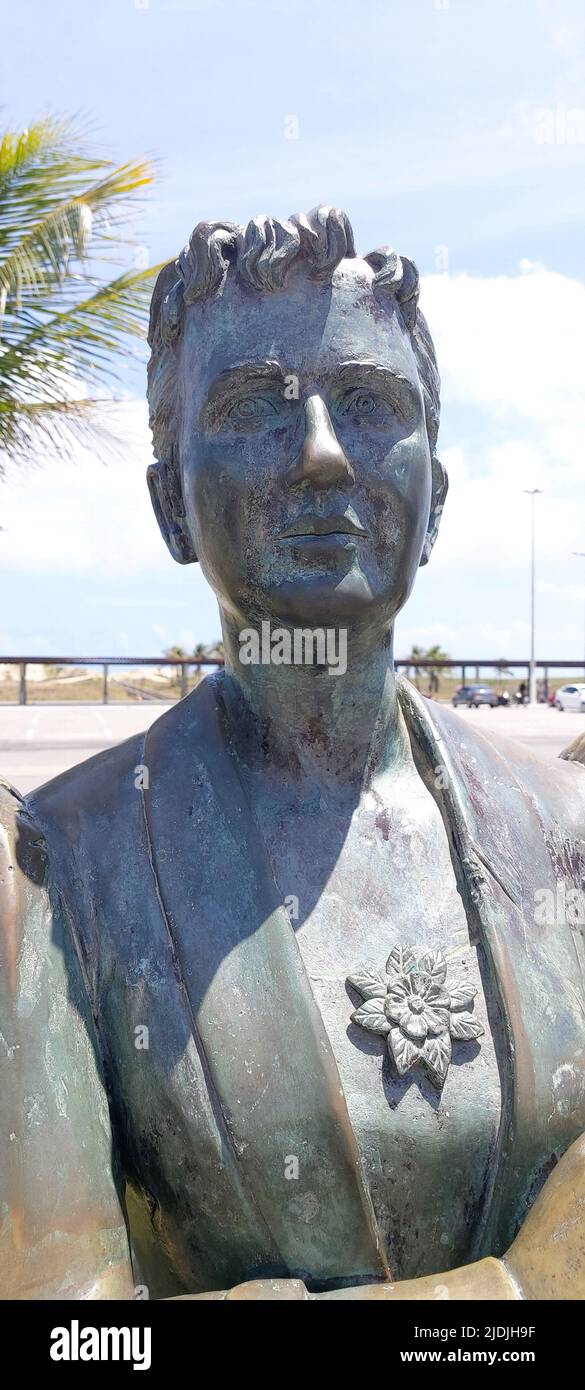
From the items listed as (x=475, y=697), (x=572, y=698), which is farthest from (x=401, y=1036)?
(x=475, y=697)

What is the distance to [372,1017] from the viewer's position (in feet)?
6.01

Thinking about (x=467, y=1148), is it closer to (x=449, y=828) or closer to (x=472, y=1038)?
(x=472, y=1038)

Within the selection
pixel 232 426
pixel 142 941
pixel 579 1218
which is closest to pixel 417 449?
pixel 232 426

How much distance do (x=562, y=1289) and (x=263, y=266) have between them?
1460mm

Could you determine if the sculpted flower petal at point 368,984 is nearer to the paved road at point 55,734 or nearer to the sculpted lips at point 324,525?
the sculpted lips at point 324,525

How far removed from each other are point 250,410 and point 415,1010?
902 mm

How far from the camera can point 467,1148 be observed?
182 centimetres

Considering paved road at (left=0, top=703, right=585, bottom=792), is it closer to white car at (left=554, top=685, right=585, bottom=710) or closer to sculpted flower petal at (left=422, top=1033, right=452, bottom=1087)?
sculpted flower petal at (left=422, top=1033, right=452, bottom=1087)

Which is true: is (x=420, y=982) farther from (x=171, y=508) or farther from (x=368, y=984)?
(x=171, y=508)

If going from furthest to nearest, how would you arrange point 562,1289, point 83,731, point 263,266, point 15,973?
point 83,731 → point 263,266 → point 15,973 → point 562,1289

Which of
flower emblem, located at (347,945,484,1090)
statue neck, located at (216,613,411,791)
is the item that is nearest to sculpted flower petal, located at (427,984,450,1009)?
flower emblem, located at (347,945,484,1090)

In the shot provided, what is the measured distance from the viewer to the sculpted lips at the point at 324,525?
6.23 ft

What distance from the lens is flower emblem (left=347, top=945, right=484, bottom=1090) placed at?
1826 millimetres

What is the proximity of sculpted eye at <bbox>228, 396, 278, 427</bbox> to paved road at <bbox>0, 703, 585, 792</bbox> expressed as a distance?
438 cm
